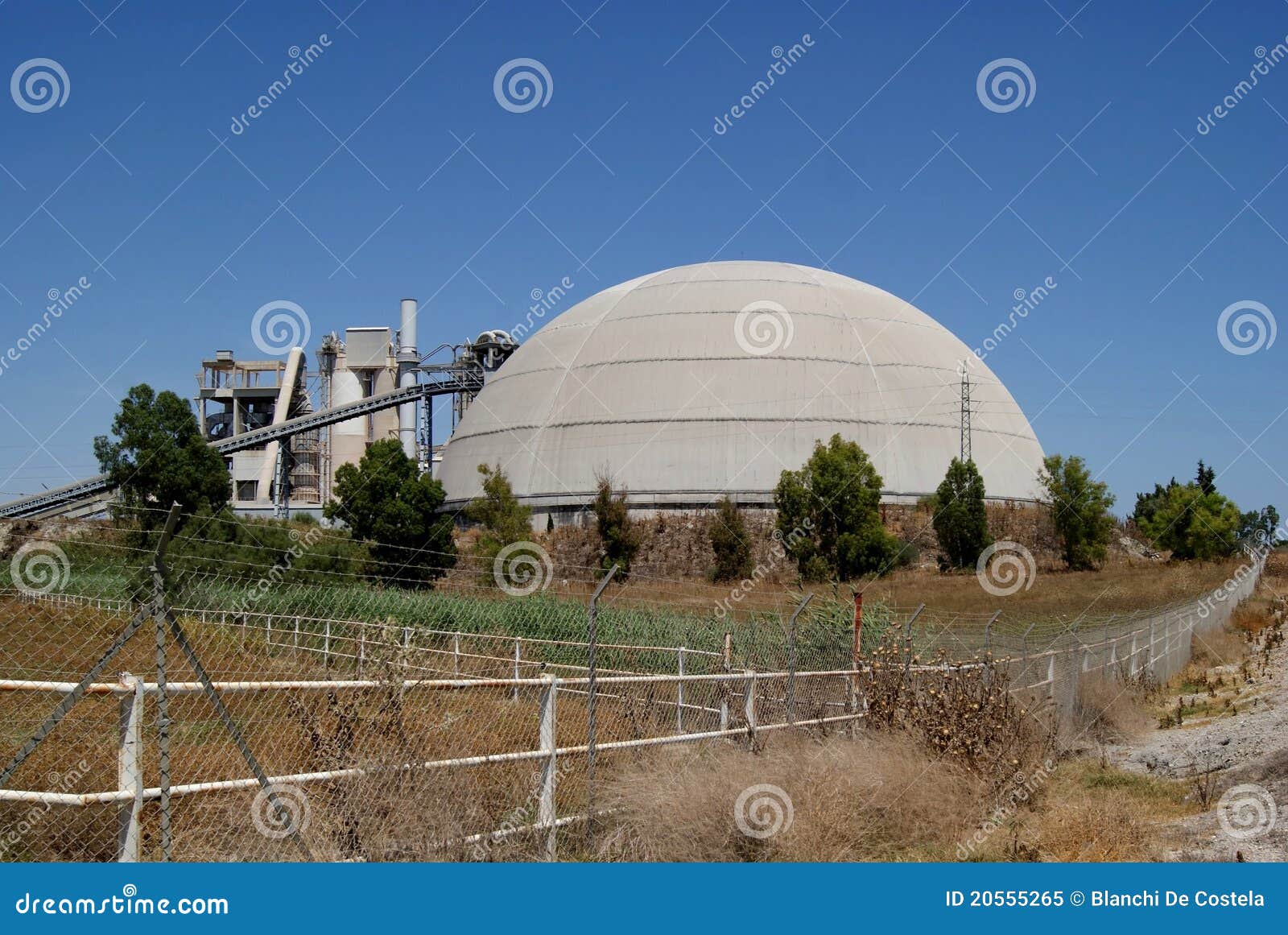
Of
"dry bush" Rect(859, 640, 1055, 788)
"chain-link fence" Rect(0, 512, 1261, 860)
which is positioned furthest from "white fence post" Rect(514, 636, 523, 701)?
"dry bush" Rect(859, 640, 1055, 788)

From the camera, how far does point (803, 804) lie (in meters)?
7.96

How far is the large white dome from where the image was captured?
180 feet

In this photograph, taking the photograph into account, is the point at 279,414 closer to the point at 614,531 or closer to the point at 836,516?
the point at 614,531

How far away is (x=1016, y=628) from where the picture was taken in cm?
2375

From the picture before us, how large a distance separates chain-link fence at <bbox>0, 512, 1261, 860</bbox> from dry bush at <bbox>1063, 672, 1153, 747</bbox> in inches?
15.7

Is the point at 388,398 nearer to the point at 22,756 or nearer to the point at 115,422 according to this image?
the point at 115,422

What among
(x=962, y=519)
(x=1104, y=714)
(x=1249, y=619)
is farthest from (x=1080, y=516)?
(x=1104, y=714)

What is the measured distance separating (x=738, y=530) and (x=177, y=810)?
41784mm

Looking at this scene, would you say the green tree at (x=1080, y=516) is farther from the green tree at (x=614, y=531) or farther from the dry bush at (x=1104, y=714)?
the dry bush at (x=1104, y=714)

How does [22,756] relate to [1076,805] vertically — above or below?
above

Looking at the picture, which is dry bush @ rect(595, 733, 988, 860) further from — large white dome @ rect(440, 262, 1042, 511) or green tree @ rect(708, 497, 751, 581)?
large white dome @ rect(440, 262, 1042, 511)

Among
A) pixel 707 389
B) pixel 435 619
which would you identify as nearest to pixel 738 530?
pixel 707 389

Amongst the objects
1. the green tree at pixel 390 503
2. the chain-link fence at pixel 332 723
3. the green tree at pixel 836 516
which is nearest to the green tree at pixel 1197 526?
the green tree at pixel 836 516

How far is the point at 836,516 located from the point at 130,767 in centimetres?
4335
